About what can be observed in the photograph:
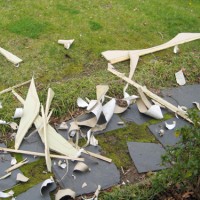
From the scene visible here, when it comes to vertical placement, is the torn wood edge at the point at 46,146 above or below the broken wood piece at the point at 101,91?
below

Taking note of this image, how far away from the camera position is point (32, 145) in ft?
13.5

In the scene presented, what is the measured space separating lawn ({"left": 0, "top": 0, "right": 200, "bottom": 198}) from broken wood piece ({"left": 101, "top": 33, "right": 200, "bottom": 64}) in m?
0.07

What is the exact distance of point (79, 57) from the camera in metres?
5.41

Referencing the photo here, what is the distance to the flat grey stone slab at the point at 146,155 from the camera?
395 centimetres

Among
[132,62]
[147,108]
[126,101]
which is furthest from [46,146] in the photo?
[132,62]

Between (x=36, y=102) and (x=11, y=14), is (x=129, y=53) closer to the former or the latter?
(x=36, y=102)

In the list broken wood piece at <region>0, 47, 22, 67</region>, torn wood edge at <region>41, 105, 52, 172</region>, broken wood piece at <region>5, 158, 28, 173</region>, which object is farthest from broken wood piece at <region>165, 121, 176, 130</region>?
broken wood piece at <region>0, 47, 22, 67</region>

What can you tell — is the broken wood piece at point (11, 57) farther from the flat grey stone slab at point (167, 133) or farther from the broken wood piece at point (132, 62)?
the flat grey stone slab at point (167, 133)

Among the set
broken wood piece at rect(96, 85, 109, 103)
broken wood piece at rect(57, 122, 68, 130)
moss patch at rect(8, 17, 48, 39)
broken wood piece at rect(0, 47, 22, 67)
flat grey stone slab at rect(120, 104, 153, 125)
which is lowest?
flat grey stone slab at rect(120, 104, 153, 125)

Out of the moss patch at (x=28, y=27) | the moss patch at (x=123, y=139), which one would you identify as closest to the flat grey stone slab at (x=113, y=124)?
the moss patch at (x=123, y=139)

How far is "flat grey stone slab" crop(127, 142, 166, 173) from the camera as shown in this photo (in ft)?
13.0

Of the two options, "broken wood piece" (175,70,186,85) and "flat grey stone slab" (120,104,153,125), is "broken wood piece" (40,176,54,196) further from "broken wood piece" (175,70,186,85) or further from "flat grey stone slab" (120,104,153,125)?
"broken wood piece" (175,70,186,85)

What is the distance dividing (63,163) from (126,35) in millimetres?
2604

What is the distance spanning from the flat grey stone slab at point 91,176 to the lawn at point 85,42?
784 mm
